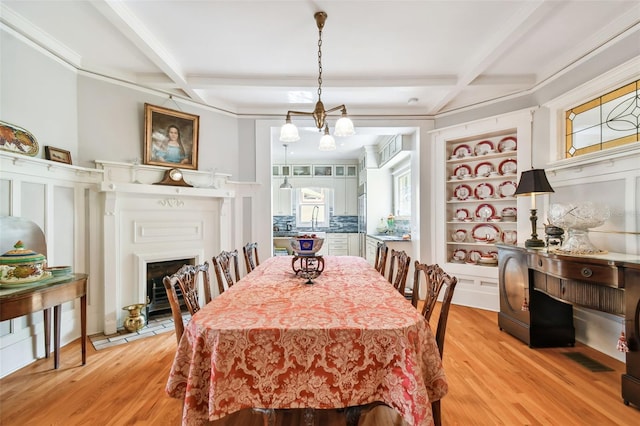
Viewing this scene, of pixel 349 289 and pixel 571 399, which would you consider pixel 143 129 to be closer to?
pixel 349 289

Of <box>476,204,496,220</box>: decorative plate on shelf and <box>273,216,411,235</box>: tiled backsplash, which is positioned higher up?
<box>476,204,496,220</box>: decorative plate on shelf

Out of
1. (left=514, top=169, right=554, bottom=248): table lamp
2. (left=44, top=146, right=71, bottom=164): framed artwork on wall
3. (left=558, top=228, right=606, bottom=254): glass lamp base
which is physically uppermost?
(left=44, top=146, right=71, bottom=164): framed artwork on wall

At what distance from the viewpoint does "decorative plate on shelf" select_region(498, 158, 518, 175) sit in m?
3.59

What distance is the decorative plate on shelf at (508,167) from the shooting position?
3588 mm

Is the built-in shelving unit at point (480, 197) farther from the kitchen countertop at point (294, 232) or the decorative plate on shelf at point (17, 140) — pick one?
the decorative plate on shelf at point (17, 140)

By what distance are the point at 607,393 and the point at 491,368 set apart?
671 mm

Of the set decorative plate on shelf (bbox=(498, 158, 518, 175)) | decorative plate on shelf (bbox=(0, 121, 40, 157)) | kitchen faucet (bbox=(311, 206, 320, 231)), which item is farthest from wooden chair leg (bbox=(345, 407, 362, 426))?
kitchen faucet (bbox=(311, 206, 320, 231))

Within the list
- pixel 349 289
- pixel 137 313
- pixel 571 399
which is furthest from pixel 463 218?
pixel 137 313

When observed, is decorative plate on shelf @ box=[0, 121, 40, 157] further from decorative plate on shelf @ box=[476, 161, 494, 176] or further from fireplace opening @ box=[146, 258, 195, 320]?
decorative plate on shelf @ box=[476, 161, 494, 176]

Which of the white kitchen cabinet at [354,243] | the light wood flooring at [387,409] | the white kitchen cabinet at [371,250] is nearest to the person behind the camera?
the light wood flooring at [387,409]

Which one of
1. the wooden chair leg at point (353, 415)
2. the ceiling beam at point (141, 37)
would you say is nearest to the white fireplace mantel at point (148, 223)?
the ceiling beam at point (141, 37)

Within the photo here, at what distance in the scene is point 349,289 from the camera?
5.63 feet

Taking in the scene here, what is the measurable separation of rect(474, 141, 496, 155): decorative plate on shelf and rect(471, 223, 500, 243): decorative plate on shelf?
→ 978 millimetres

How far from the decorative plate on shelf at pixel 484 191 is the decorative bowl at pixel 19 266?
15.0ft
